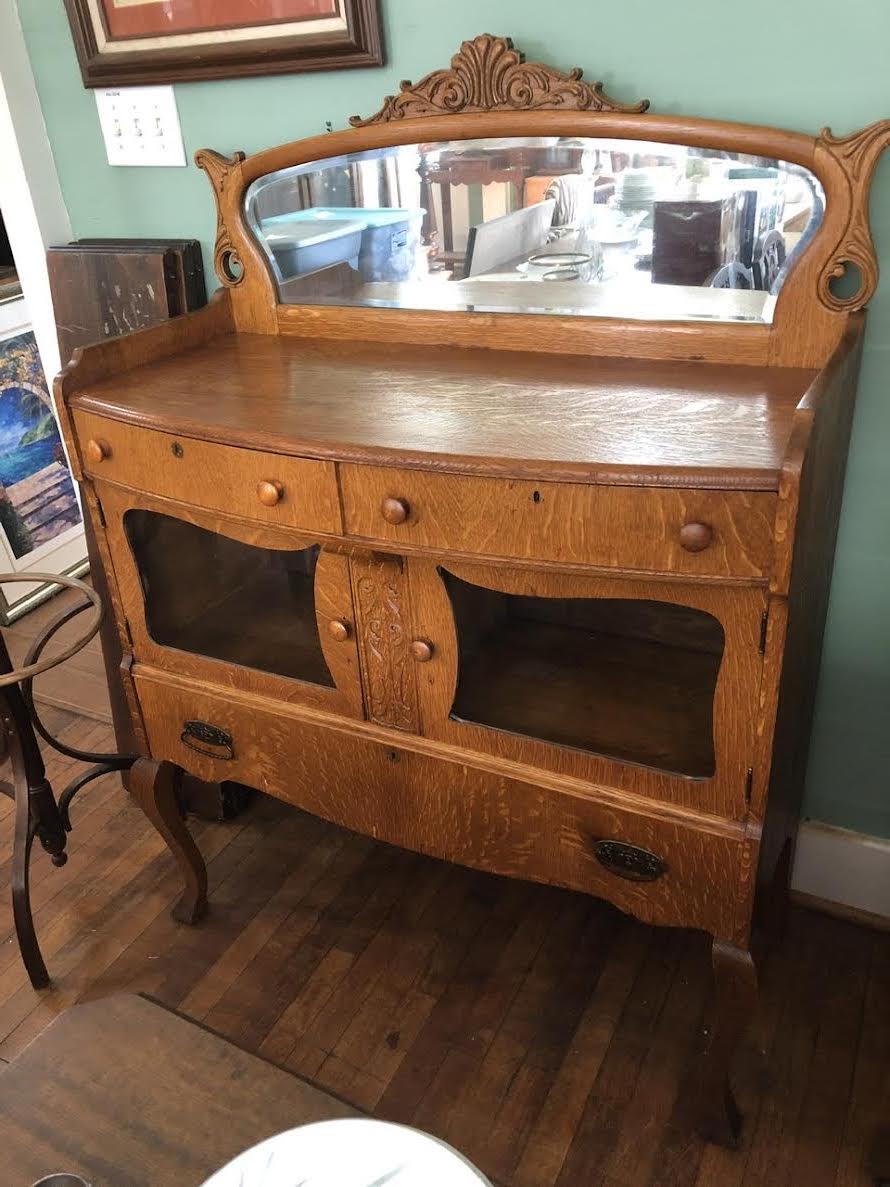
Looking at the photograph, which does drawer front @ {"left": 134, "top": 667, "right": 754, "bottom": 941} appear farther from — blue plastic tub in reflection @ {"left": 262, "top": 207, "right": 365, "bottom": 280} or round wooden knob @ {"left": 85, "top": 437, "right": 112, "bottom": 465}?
blue plastic tub in reflection @ {"left": 262, "top": 207, "right": 365, "bottom": 280}

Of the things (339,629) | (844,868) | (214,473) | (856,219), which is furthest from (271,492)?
(844,868)

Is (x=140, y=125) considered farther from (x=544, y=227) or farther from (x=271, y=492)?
(x=271, y=492)

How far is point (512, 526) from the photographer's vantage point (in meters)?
1.08

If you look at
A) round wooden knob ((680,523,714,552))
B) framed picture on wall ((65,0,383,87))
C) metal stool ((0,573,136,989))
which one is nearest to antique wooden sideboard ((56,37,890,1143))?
round wooden knob ((680,523,714,552))

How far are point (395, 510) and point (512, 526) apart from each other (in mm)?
142

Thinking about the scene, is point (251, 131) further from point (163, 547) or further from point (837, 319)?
point (837, 319)

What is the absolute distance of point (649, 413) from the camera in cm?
116

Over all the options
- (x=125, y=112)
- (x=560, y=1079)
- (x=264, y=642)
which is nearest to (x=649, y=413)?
(x=264, y=642)

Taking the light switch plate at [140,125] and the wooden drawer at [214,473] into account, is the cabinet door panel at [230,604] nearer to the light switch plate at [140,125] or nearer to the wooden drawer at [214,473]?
the wooden drawer at [214,473]

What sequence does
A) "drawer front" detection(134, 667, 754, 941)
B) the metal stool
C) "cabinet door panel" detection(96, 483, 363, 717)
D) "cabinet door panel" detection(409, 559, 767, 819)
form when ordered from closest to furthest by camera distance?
1. "cabinet door panel" detection(409, 559, 767, 819)
2. "drawer front" detection(134, 667, 754, 941)
3. "cabinet door panel" detection(96, 483, 363, 717)
4. the metal stool

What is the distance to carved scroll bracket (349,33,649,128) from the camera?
1311mm

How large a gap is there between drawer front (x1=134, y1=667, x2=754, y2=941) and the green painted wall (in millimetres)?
540

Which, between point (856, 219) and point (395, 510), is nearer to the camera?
point (395, 510)

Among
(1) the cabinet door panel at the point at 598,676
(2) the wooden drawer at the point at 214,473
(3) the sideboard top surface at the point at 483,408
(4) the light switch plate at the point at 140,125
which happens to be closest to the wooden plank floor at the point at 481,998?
(1) the cabinet door panel at the point at 598,676
